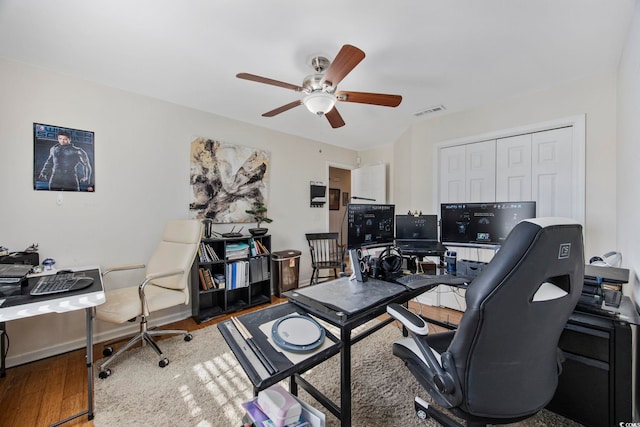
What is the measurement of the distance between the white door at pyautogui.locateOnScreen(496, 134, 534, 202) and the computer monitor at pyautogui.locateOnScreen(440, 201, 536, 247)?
0.91 m

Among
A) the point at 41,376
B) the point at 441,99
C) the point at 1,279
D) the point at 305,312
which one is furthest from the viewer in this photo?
the point at 441,99

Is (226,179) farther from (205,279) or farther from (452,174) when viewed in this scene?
(452,174)

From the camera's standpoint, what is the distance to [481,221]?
2.21 metres

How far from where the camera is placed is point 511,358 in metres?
0.94

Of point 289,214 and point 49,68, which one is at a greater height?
point 49,68

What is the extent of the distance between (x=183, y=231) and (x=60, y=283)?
1.00 m

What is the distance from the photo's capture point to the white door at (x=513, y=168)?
2777mm

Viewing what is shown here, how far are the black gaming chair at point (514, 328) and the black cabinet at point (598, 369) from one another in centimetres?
51

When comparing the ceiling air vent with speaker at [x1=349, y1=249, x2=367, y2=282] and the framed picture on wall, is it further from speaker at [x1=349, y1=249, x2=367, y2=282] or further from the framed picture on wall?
the framed picture on wall

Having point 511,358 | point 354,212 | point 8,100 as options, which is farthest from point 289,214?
point 511,358

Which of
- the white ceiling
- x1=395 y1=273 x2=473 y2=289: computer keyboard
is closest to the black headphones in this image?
x1=395 y1=273 x2=473 y2=289: computer keyboard

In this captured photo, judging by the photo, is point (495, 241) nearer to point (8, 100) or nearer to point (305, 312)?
point (305, 312)

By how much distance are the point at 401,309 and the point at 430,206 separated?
253 centimetres

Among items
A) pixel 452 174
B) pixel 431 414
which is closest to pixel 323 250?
pixel 452 174
